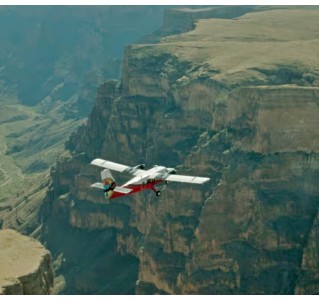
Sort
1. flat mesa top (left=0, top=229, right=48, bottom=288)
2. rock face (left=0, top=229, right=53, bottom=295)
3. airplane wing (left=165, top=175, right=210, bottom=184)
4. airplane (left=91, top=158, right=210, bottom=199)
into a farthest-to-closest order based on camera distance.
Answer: airplane (left=91, top=158, right=210, bottom=199) → airplane wing (left=165, top=175, right=210, bottom=184) → flat mesa top (left=0, top=229, right=48, bottom=288) → rock face (left=0, top=229, right=53, bottom=295)

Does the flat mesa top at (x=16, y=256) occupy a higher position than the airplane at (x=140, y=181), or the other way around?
the airplane at (x=140, y=181)

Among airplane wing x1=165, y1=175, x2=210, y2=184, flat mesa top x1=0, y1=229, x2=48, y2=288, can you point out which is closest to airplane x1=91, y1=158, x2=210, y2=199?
airplane wing x1=165, y1=175, x2=210, y2=184

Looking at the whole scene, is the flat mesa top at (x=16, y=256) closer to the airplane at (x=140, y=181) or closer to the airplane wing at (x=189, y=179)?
the airplane at (x=140, y=181)

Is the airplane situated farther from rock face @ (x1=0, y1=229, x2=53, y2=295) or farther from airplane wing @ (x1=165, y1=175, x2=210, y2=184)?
rock face @ (x1=0, y1=229, x2=53, y2=295)

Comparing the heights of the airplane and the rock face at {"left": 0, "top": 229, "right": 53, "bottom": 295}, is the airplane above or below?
above

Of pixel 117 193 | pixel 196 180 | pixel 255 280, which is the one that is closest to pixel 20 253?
pixel 117 193

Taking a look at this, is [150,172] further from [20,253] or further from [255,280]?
[255,280]

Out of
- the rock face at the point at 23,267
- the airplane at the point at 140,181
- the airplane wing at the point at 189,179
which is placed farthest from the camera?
the airplane at the point at 140,181

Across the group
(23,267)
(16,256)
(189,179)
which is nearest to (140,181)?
(189,179)

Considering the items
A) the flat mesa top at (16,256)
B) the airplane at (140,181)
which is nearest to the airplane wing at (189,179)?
the airplane at (140,181)
